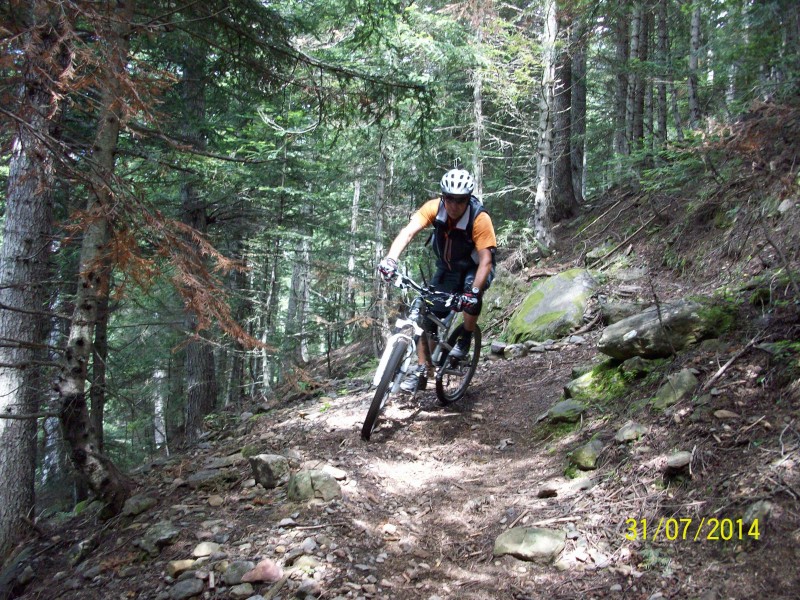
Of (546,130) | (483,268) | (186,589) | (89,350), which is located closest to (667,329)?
(483,268)

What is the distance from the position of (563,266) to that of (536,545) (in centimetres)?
857

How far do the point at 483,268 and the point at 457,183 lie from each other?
93 cm

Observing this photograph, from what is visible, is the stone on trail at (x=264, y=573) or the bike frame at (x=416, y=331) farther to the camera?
the bike frame at (x=416, y=331)

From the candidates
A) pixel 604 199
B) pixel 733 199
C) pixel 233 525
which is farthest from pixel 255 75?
pixel 604 199

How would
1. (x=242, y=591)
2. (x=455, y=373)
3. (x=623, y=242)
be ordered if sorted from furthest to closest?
1. (x=623, y=242)
2. (x=455, y=373)
3. (x=242, y=591)

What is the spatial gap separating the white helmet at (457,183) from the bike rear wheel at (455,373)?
5.54ft

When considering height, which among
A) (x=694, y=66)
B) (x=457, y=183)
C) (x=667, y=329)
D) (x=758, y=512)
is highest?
(x=694, y=66)

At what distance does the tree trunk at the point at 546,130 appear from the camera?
447 inches

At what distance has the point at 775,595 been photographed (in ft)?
7.63

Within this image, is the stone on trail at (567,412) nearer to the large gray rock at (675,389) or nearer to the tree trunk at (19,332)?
the large gray rock at (675,389)

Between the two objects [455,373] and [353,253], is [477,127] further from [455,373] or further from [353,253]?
[455,373]

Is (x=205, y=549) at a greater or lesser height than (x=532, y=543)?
lesser
